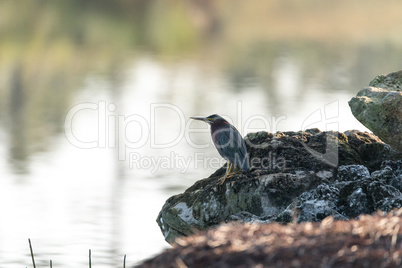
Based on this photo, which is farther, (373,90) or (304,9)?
(304,9)

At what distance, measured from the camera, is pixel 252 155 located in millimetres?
7234

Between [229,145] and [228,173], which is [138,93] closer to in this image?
[229,145]

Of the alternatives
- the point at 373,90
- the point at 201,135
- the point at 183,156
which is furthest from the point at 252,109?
the point at 373,90

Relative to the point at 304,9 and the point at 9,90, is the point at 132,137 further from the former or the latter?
the point at 304,9

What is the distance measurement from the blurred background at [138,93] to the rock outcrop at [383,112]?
5.82m

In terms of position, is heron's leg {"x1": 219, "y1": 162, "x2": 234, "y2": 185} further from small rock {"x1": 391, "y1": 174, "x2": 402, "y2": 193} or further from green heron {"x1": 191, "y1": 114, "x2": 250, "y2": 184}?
small rock {"x1": 391, "y1": 174, "x2": 402, "y2": 193}

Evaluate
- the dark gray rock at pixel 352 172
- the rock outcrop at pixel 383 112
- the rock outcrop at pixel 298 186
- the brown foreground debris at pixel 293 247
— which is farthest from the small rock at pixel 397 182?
the brown foreground debris at pixel 293 247

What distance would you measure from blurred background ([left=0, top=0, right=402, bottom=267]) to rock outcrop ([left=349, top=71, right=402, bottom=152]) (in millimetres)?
5816

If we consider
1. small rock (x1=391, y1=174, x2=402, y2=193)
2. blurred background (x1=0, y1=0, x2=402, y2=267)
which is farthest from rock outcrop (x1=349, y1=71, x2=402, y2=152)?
blurred background (x1=0, y1=0, x2=402, y2=267)

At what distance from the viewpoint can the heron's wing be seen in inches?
277

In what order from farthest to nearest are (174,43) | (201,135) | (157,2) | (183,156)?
(157,2) → (174,43) → (201,135) → (183,156)

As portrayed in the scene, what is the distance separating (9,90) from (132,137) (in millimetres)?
7891

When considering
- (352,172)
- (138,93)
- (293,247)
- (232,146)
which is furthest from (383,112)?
(138,93)

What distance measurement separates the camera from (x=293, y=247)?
→ 3.65m
